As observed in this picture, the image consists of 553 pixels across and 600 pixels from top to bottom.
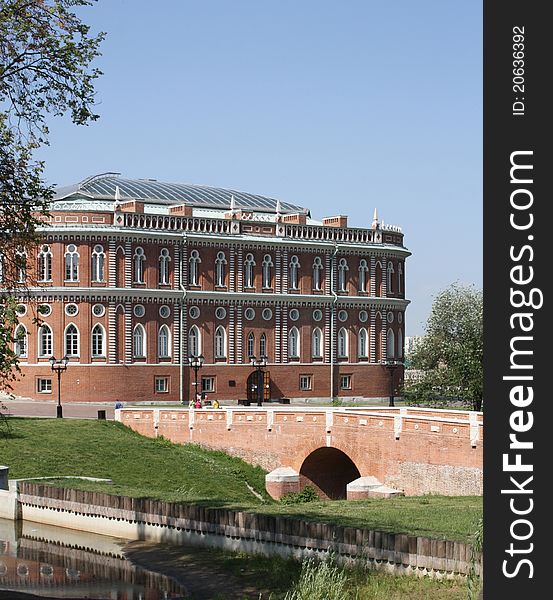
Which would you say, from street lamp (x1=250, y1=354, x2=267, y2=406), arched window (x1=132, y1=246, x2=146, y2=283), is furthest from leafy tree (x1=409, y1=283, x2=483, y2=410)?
arched window (x1=132, y1=246, x2=146, y2=283)

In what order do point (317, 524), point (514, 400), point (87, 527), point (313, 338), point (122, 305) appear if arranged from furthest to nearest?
point (313, 338)
point (122, 305)
point (87, 527)
point (317, 524)
point (514, 400)

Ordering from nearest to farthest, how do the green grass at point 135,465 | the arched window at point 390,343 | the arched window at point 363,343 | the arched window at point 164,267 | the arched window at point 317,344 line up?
the green grass at point 135,465, the arched window at point 164,267, the arched window at point 317,344, the arched window at point 363,343, the arched window at point 390,343

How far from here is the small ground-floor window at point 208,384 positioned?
72.2 metres

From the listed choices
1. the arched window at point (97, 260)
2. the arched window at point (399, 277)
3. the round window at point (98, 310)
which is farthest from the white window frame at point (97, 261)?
the arched window at point (399, 277)

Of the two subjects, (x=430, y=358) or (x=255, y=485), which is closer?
(x=255, y=485)

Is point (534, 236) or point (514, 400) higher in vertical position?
point (534, 236)

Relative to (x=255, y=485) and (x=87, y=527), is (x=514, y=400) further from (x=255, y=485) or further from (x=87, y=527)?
(x=255, y=485)

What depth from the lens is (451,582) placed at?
61.9 ft

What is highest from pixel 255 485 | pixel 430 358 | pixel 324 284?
pixel 324 284

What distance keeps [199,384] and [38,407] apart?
1209cm

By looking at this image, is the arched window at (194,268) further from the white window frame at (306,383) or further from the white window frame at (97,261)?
the white window frame at (306,383)

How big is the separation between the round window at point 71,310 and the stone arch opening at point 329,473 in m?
24.2

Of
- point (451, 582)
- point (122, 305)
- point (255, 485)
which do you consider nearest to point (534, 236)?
point (451, 582)

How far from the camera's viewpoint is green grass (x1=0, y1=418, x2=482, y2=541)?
30641mm
